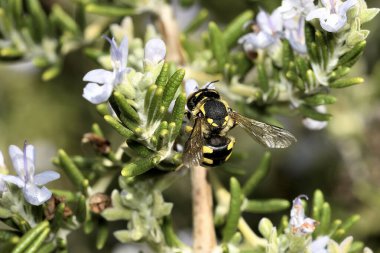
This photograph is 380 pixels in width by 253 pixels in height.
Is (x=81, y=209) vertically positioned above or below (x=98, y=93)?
below

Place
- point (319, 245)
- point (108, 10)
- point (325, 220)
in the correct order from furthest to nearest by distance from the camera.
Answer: point (108, 10)
point (325, 220)
point (319, 245)

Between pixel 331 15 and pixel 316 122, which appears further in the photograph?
pixel 316 122

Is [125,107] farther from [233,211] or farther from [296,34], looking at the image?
[296,34]

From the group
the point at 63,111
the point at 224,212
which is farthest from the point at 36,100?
the point at 224,212

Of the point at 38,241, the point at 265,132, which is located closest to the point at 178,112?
the point at 265,132

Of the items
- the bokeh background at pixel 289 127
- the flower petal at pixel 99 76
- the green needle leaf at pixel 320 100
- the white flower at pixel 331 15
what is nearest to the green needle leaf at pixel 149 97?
the flower petal at pixel 99 76

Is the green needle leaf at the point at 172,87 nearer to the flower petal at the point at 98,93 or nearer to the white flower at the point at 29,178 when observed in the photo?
the flower petal at the point at 98,93

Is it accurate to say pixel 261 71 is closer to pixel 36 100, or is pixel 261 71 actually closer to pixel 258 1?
pixel 258 1
